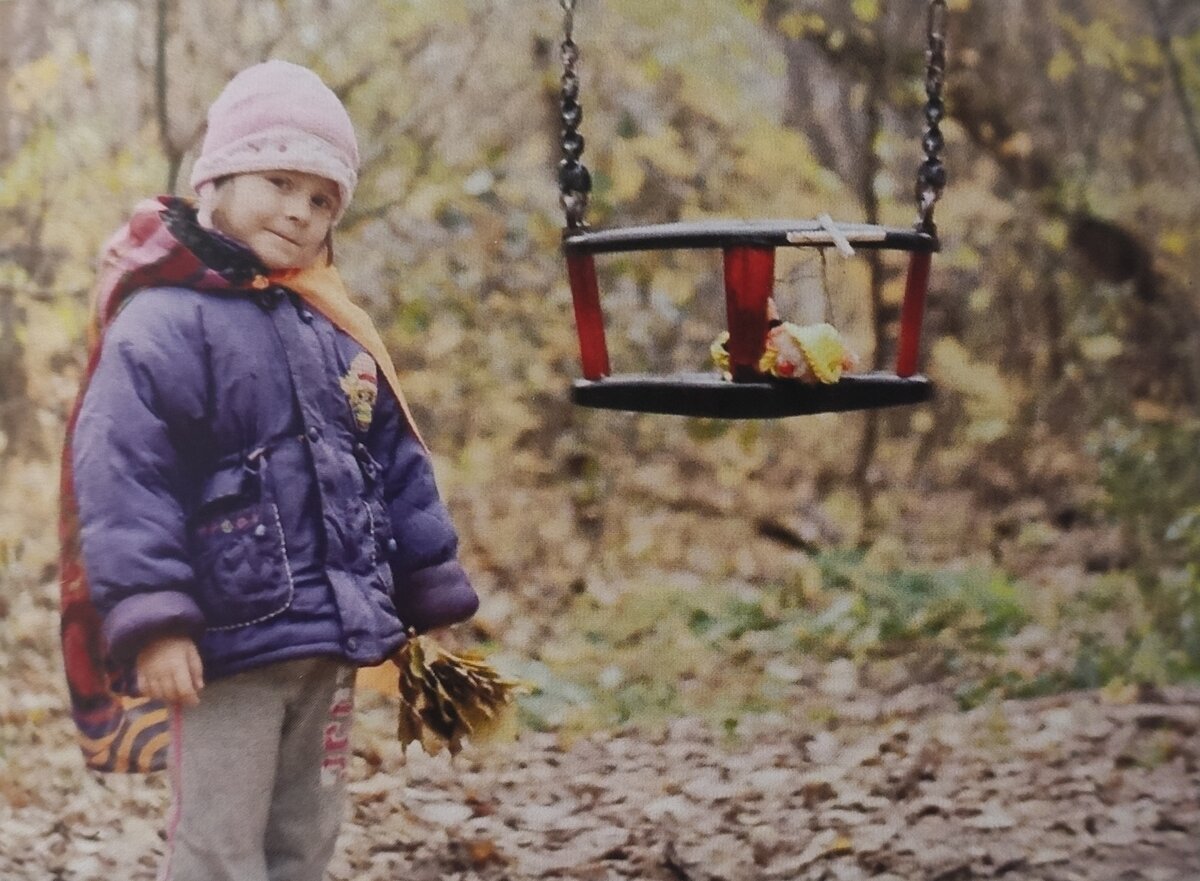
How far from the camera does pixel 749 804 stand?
2354 millimetres

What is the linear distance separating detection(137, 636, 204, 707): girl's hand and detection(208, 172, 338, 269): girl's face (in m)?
0.57

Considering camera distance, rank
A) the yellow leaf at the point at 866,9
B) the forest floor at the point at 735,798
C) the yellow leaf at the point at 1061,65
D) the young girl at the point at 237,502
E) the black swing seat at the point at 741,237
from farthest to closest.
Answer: the yellow leaf at the point at 1061,65, the yellow leaf at the point at 866,9, the forest floor at the point at 735,798, the young girl at the point at 237,502, the black swing seat at the point at 741,237

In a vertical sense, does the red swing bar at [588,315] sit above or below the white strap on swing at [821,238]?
below

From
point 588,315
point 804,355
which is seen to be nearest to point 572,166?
point 588,315

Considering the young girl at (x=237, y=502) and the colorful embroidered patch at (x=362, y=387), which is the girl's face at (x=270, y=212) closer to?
the young girl at (x=237, y=502)

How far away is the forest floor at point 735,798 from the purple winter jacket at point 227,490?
342mm

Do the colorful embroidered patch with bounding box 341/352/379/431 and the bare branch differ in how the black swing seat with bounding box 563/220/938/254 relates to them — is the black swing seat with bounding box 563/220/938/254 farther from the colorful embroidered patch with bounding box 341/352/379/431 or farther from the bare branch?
the bare branch

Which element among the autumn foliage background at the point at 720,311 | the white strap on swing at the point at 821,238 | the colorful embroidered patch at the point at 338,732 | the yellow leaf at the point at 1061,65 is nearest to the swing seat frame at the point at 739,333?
the white strap on swing at the point at 821,238

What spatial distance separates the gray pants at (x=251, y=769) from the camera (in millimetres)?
1887

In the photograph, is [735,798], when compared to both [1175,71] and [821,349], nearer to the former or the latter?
[821,349]

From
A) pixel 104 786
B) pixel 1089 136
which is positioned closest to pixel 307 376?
pixel 104 786

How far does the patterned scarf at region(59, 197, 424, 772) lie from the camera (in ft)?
6.27

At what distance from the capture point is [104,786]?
216 cm

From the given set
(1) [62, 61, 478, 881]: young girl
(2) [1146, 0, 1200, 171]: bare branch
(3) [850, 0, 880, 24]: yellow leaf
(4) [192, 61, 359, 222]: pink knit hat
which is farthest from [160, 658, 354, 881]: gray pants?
(2) [1146, 0, 1200, 171]: bare branch
